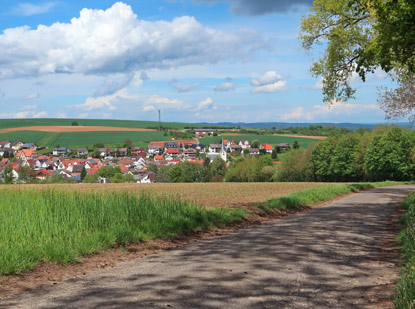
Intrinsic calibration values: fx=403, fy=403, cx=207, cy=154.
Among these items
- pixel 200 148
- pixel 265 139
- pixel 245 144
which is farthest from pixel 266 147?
pixel 200 148

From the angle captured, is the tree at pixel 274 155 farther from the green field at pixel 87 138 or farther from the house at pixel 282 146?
the green field at pixel 87 138

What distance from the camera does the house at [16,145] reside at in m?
129

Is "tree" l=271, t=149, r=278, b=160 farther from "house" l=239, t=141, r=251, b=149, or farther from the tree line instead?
the tree line

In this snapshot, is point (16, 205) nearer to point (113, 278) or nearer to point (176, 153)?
point (113, 278)

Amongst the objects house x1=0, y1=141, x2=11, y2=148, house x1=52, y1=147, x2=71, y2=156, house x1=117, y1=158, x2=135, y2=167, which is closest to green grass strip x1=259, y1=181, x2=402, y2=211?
house x1=117, y1=158, x2=135, y2=167

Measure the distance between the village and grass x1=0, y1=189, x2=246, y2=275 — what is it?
239 ft

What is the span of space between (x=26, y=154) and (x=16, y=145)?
43.5 ft

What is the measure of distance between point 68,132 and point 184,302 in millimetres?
153277

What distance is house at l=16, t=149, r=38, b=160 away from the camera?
11773 centimetres

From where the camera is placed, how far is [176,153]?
6678 inches

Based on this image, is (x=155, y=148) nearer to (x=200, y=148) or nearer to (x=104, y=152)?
(x=104, y=152)

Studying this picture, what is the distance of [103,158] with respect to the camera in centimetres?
14225

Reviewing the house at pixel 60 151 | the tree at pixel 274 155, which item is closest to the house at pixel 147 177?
the house at pixel 60 151

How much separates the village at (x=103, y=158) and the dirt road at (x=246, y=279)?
77.5m
